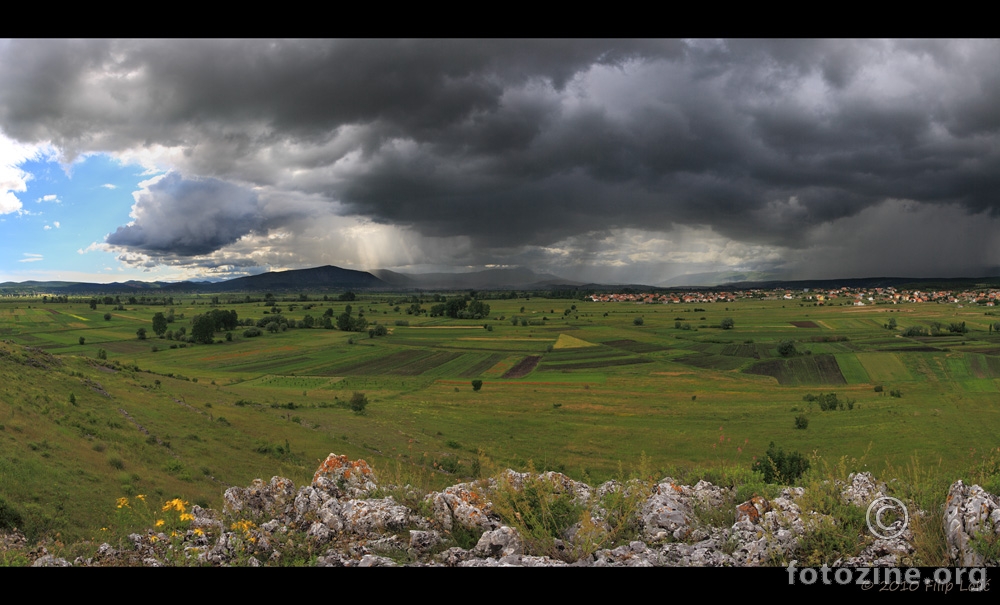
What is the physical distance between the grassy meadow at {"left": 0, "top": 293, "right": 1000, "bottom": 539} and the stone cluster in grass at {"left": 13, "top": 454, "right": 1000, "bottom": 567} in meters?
0.96

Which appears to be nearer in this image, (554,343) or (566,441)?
(566,441)

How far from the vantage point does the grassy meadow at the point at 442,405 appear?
12.5 meters

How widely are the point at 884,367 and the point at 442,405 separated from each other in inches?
1931

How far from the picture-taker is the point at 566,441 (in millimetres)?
25953

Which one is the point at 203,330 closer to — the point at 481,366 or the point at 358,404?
the point at 481,366

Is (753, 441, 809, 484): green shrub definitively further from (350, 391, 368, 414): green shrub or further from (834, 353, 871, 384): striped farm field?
(834, 353, 871, 384): striped farm field

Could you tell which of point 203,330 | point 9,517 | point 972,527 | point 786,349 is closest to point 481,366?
point 786,349

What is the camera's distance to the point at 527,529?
5.31 m

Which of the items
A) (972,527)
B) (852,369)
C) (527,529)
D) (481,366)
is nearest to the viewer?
(972,527)

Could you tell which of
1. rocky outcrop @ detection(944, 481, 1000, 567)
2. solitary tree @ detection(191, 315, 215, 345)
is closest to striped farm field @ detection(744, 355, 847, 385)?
rocky outcrop @ detection(944, 481, 1000, 567)

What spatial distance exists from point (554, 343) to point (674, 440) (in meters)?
49.0
